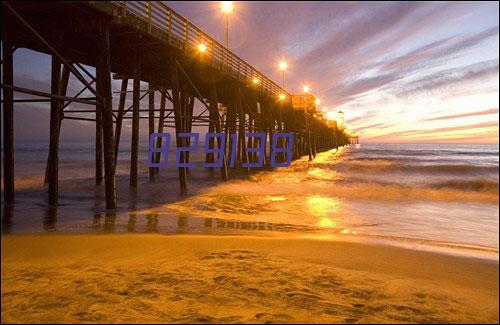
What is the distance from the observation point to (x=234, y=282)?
3.42 metres

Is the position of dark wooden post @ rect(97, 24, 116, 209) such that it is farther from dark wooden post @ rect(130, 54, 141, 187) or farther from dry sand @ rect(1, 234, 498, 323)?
dark wooden post @ rect(130, 54, 141, 187)

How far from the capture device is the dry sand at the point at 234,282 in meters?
2.75

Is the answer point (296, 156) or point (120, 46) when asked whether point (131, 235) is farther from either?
point (296, 156)

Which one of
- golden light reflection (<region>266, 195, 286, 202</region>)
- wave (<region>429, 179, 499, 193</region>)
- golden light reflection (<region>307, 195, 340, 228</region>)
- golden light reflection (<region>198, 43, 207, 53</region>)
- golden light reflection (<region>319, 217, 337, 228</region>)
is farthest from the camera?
wave (<region>429, 179, 499, 193</region>)

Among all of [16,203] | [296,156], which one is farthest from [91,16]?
[296,156]

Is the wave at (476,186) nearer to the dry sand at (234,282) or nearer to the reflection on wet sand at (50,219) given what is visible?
the dry sand at (234,282)

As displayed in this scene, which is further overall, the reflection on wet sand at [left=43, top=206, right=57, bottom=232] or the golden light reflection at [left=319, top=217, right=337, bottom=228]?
the golden light reflection at [left=319, top=217, right=337, bottom=228]

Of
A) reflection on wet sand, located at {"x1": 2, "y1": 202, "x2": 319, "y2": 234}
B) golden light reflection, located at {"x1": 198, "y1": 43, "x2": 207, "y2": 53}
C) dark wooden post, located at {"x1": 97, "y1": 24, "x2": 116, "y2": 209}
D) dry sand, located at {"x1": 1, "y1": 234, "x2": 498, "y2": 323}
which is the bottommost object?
reflection on wet sand, located at {"x1": 2, "y1": 202, "x2": 319, "y2": 234}

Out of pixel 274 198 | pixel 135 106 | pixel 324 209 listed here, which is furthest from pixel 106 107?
pixel 324 209

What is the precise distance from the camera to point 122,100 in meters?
14.9

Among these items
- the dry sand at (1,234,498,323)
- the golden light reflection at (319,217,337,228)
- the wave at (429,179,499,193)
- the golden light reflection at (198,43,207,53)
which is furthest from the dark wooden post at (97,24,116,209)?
the wave at (429,179,499,193)

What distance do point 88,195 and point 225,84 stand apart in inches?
363

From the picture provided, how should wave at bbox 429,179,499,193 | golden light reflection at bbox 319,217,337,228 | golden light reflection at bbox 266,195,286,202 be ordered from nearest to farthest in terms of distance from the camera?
golden light reflection at bbox 319,217,337,228
golden light reflection at bbox 266,195,286,202
wave at bbox 429,179,499,193

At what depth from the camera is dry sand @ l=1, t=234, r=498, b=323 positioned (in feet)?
9.02
